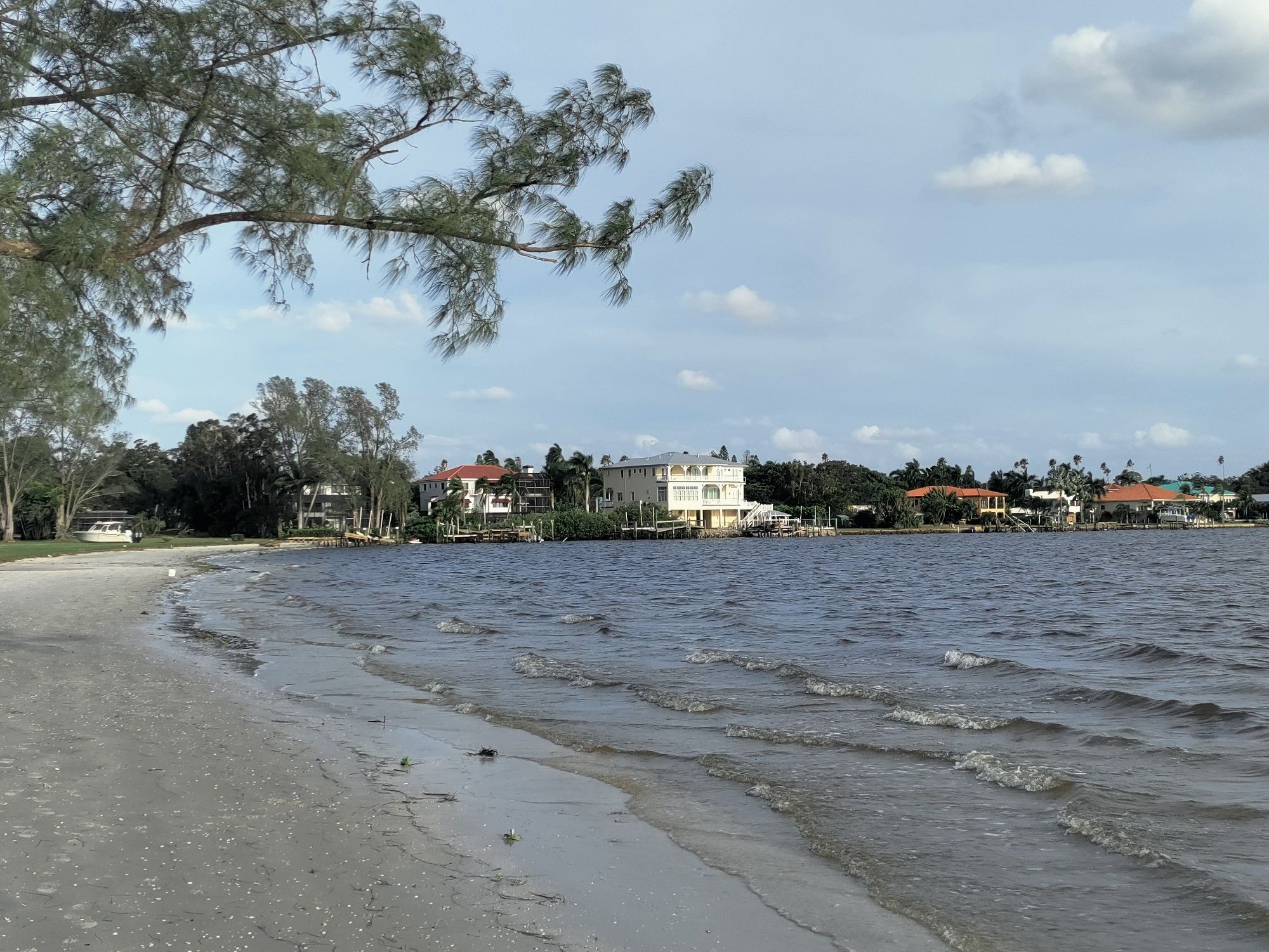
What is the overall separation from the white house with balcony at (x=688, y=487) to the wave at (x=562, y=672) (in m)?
101

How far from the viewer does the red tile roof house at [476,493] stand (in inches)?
4732

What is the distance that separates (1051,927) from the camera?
5242mm

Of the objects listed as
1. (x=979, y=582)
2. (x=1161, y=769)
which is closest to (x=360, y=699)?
(x=1161, y=769)

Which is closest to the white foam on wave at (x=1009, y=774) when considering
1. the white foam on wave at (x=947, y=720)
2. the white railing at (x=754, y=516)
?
the white foam on wave at (x=947, y=720)

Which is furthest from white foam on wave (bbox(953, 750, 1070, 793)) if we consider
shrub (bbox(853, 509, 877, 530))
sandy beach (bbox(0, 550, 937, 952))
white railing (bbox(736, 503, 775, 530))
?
shrub (bbox(853, 509, 877, 530))

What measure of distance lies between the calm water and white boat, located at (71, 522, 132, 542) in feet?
147

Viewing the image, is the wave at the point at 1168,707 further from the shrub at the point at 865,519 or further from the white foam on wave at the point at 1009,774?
the shrub at the point at 865,519

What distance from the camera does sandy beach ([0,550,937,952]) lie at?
4543mm

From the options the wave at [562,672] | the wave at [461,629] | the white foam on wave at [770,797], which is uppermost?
the white foam on wave at [770,797]

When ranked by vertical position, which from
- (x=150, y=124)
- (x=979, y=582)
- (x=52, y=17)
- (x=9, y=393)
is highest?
(x=52, y=17)

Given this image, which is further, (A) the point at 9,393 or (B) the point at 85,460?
(B) the point at 85,460

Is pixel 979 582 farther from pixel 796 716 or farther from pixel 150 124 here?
pixel 150 124

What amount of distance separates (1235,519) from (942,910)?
581 feet

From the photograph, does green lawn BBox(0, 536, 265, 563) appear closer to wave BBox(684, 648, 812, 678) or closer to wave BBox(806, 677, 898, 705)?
wave BBox(684, 648, 812, 678)
